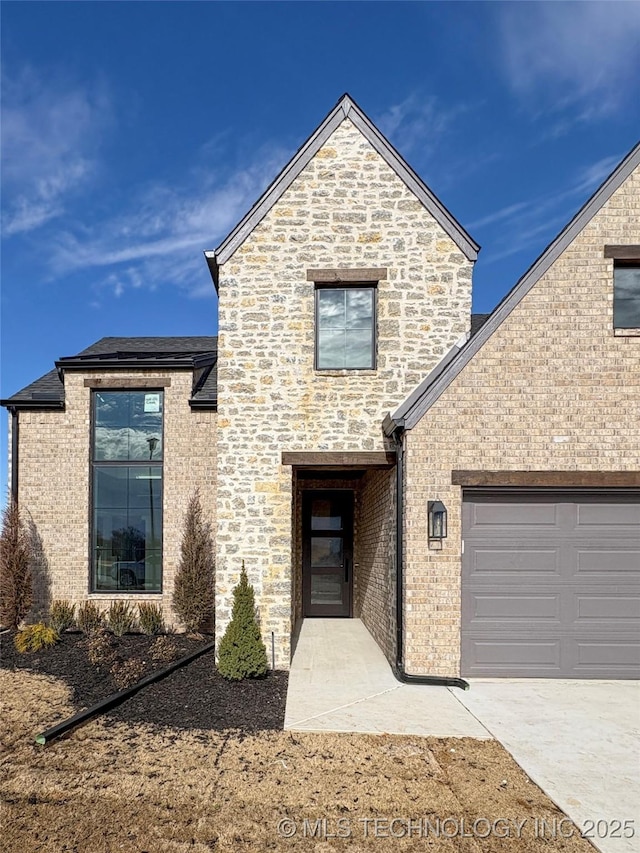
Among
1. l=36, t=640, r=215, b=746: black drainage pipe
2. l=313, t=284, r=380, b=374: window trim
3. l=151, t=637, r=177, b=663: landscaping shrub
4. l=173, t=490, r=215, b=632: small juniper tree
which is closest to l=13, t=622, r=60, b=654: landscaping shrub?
l=151, t=637, r=177, b=663: landscaping shrub

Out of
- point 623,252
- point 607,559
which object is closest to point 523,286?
point 623,252

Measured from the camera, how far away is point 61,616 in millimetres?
9125

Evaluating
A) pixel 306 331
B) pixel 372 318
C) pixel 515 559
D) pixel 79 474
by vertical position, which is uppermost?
pixel 372 318

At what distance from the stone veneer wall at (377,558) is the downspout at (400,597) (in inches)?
11.3

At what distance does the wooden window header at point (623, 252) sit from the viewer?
6.71 m

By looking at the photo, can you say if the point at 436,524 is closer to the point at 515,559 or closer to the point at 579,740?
the point at 515,559

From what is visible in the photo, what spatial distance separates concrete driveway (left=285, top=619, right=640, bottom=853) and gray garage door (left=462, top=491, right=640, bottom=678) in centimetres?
30

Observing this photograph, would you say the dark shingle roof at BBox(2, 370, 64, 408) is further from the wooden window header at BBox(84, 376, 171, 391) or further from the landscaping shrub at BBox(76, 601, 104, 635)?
the landscaping shrub at BBox(76, 601, 104, 635)

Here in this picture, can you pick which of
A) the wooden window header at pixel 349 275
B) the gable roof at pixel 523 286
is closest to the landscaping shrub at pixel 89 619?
the gable roof at pixel 523 286

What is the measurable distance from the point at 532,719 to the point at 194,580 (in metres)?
6.06

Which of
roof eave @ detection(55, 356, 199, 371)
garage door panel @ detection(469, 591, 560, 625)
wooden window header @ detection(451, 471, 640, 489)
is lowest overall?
garage door panel @ detection(469, 591, 560, 625)

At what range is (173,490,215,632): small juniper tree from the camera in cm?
910

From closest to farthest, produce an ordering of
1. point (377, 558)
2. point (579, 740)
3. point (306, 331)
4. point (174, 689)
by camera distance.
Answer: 1. point (579, 740)
2. point (174, 689)
3. point (306, 331)
4. point (377, 558)

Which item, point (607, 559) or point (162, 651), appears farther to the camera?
point (162, 651)
